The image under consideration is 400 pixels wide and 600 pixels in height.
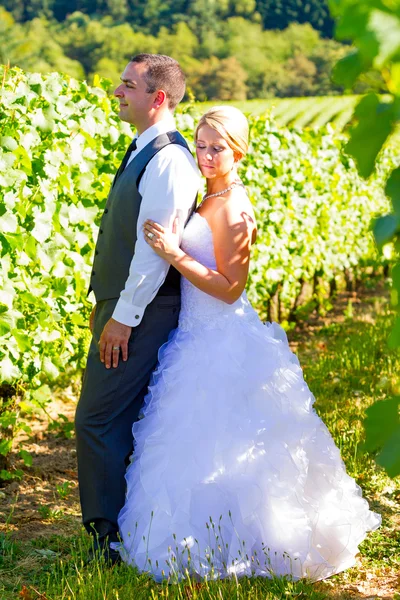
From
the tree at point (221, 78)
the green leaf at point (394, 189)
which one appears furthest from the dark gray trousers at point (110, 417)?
the tree at point (221, 78)

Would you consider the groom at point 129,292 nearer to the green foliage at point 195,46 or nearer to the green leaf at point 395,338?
the green leaf at point 395,338

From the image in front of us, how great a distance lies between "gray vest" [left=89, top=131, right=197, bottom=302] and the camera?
10.4ft

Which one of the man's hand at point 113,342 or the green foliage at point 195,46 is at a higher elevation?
the man's hand at point 113,342

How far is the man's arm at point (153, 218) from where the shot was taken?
10.2ft

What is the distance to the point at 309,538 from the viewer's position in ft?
10.3

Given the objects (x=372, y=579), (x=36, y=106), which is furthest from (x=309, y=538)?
(x=36, y=106)

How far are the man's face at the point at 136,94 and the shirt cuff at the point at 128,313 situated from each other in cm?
73

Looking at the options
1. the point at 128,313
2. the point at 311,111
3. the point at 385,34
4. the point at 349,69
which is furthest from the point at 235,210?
the point at 311,111

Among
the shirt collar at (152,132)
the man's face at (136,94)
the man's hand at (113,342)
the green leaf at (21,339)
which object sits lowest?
the green leaf at (21,339)

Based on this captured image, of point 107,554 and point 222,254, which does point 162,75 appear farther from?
point 107,554

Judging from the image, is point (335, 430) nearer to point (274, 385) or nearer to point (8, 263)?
point (274, 385)

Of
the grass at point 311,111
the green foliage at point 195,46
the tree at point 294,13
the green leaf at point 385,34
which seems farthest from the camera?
the tree at point 294,13

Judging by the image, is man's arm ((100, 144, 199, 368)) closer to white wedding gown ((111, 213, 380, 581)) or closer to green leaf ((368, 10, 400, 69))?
white wedding gown ((111, 213, 380, 581))

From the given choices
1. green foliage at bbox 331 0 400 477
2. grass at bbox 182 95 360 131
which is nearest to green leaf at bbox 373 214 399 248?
green foliage at bbox 331 0 400 477
